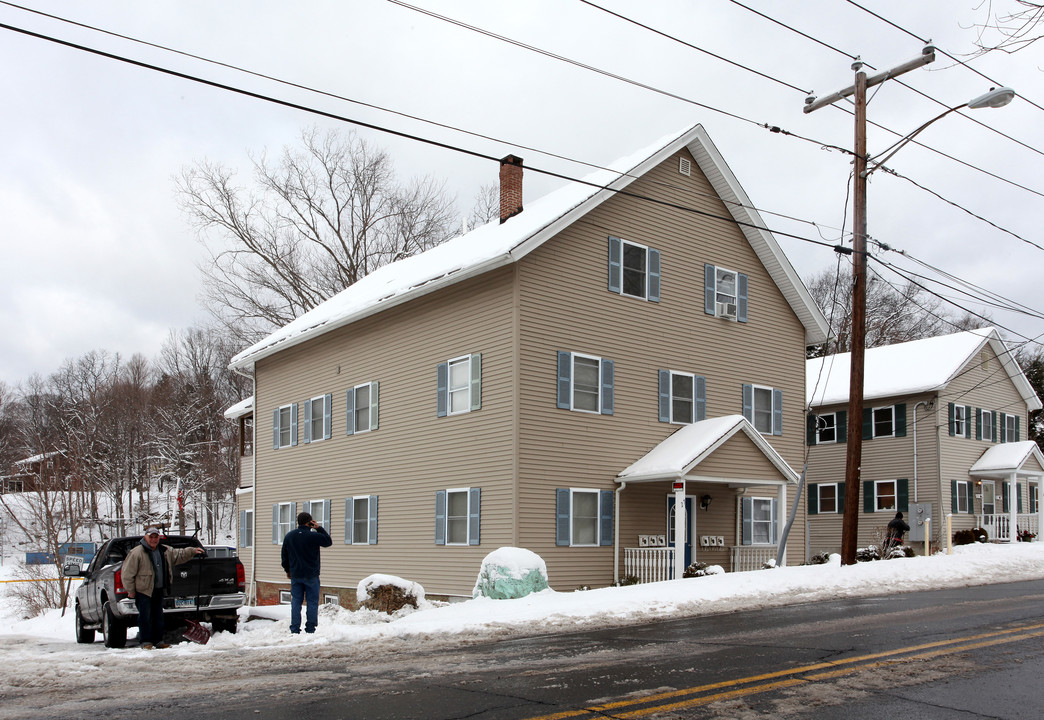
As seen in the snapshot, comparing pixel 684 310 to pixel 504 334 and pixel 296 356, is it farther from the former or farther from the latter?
pixel 296 356

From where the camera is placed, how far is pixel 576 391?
783 inches

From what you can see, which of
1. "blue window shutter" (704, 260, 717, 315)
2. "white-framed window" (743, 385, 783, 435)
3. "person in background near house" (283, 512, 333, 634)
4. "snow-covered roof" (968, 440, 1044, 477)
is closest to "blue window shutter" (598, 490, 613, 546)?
"white-framed window" (743, 385, 783, 435)

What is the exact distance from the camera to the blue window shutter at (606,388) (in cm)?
2020

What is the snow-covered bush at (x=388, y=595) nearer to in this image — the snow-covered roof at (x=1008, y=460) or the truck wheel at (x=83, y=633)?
the truck wheel at (x=83, y=633)

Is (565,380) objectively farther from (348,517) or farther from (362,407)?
(348,517)

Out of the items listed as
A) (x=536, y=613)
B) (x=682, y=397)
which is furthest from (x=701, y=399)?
(x=536, y=613)

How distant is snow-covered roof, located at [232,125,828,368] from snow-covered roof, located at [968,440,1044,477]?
10797mm

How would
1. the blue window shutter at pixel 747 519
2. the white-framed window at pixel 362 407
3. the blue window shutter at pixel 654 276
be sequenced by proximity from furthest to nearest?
the white-framed window at pixel 362 407
the blue window shutter at pixel 747 519
the blue window shutter at pixel 654 276

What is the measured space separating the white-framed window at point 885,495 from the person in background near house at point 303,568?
24.6m

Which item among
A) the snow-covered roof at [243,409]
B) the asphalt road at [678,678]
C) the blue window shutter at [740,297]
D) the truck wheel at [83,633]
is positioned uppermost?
the blue window shutter at [740,297]

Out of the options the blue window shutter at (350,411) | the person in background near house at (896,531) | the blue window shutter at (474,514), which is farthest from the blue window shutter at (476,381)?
the person in background near house at (896,531)

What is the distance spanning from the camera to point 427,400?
21281mm

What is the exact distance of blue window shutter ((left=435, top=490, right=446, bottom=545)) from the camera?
2028 cm

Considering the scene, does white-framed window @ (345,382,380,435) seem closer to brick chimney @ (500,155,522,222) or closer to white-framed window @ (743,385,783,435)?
brick chimney @ (500,155,522,222)
